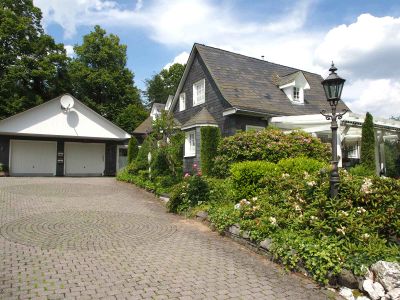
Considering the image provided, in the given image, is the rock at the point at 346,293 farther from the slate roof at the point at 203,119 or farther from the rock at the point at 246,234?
the slate roof at the point at 203,119

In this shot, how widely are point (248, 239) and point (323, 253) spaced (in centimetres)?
192

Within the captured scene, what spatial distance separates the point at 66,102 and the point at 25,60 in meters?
11.5

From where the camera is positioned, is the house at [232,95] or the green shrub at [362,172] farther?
the house at [232,95]

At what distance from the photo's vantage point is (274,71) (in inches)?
807

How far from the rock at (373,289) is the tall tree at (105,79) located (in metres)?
35.3

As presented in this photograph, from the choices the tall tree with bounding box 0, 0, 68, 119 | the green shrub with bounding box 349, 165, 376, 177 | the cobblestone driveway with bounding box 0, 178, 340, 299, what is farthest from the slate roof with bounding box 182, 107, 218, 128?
the tall tree with bounding box 0, 0, 68, 119

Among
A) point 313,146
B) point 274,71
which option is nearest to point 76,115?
point 274,71

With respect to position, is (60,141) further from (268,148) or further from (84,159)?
(268,148)

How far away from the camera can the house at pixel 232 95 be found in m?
15.3

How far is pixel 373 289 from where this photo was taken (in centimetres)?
412

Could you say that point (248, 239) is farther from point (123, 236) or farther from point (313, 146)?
point (313, 146)

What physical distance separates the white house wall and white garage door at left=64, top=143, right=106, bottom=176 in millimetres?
1809

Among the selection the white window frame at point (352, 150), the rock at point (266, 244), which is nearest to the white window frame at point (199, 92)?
the white window frame at point (352, 150)

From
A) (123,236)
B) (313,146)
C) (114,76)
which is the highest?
(114,76)
